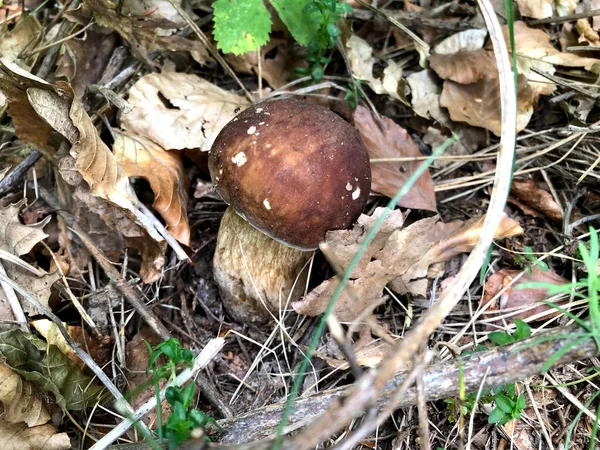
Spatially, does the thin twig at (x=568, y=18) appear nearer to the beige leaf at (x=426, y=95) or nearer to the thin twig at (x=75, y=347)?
the beige leaf at (x=426, y=95)

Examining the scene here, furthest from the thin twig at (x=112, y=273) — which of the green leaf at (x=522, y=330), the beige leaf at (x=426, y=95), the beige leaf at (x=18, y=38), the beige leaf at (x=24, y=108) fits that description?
the beige leaf at (x=426, y=95)

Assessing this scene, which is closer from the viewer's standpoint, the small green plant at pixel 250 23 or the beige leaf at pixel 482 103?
the small green plant at pixel 250 23

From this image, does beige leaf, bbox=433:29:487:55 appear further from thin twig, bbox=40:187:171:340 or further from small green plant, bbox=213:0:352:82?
thin twig, bbox=40:187:171:340

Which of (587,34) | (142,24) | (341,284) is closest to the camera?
(341,284)

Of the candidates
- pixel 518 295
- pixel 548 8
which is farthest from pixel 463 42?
pixel 518 295

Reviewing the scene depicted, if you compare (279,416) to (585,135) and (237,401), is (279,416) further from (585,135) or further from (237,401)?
(585,135)

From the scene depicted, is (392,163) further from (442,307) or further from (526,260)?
(442,307)
